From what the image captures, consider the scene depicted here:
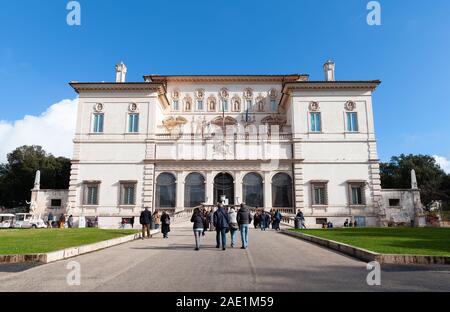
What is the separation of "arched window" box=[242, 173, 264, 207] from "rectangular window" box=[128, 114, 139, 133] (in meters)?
13.7

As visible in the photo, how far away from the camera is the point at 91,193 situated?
3912 centimetres

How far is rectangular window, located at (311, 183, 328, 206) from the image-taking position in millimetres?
38625

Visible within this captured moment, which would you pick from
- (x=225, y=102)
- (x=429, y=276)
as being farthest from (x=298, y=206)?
(x=429, y=276)

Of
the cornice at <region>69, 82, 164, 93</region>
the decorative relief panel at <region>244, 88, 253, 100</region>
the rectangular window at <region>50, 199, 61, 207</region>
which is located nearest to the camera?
the rectangular window at <region>50, 199, 61, 207</region>

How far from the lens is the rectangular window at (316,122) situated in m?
40.8

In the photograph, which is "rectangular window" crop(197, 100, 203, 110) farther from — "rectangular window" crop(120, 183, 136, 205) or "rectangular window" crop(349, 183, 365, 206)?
"rectangular window" crop(349, 183, 365, 206)

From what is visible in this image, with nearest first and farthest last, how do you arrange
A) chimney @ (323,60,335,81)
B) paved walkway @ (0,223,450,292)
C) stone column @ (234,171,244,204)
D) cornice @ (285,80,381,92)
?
paved walkway @ (0,223,450,292) → stone column @ (234,171,244,204) → cornice @ (285,80,381,92) → chimney @ (323,60,335,81)

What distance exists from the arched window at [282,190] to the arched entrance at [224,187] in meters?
4.64

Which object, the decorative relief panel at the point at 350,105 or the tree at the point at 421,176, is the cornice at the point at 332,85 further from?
the tree at the point at 421,176

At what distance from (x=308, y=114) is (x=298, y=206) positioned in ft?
34.6

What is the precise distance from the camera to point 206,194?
39312 millimetres

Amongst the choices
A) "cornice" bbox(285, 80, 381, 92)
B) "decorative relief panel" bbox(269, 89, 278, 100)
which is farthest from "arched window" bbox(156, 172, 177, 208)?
"decorative relief panel" bbox(269, 89, 278, 100)

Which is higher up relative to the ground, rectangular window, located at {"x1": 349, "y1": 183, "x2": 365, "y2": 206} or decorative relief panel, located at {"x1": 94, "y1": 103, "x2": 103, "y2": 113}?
decorative relief panel, located at {"x1": 94, "y1": 103, "x2": 103, "y2": 113}

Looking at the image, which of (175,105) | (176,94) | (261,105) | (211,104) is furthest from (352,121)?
(176,94)
